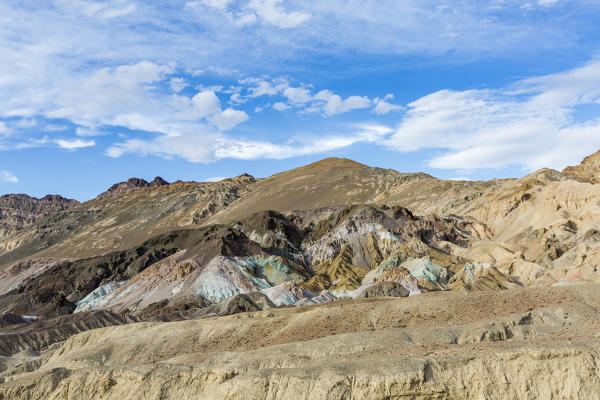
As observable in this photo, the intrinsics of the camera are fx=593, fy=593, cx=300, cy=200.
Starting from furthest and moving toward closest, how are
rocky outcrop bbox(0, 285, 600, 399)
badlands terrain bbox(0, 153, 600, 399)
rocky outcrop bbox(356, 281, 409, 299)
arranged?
rocky outcrop bbox(356, 281, 409, 299)
badlands terrain bbox(0, 153, 600, 399)
rocky outcrop bbox(0, 285, 600, 399)

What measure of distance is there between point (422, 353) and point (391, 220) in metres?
84.5

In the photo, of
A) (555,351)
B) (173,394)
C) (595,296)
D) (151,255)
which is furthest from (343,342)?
(151,255)

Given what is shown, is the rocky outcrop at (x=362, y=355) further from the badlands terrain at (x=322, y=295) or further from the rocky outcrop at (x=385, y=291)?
the rocky outcrop at (x=385, y=291)

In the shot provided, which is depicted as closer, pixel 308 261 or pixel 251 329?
pixel 251 329

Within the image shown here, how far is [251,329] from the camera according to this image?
38219 millimetres

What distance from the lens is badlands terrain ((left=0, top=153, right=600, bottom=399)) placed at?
19656mm

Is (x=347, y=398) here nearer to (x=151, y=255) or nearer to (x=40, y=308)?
(x=40, y=308)

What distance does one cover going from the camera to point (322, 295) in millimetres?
70125

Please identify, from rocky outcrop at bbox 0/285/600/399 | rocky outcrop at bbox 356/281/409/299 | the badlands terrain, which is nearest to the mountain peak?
the badlands terrain

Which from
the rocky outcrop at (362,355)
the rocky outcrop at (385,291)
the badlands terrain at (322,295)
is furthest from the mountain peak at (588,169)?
the rocky outcrop at (362,355)

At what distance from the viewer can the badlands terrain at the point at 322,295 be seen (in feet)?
64.5

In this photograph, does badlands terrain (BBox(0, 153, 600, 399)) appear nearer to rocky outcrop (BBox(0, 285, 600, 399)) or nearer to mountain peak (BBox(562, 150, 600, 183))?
rocky outcrop (BBox(0, 285, 600, 399))

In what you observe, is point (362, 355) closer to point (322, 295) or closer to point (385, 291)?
point (385, 291)

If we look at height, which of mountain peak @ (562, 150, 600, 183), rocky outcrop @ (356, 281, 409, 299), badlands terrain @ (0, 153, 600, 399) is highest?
mountain peak @ (562, 150, 600, 183)
